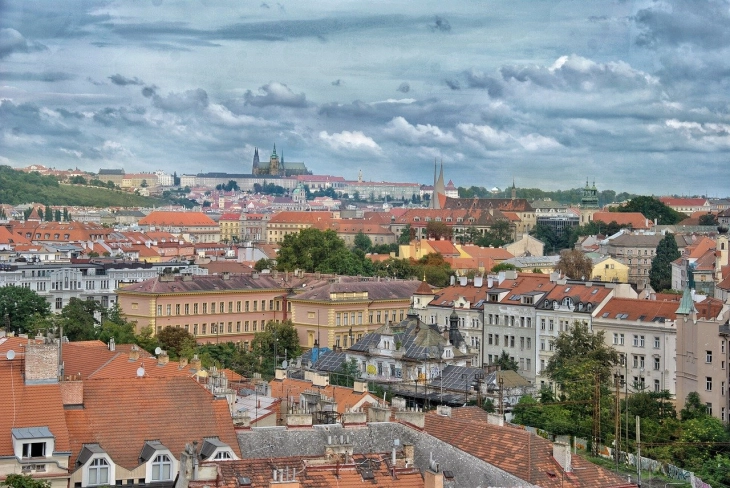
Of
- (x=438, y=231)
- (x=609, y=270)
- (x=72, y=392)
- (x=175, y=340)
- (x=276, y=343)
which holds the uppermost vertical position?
(x=438, y=231)

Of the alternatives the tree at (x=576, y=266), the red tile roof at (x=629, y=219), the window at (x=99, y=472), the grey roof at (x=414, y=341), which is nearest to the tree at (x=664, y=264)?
the tree at (x=576, y=266)

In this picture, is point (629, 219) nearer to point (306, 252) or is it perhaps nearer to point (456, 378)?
point (306, 252)

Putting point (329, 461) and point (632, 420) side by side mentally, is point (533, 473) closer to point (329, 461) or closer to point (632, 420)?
point (329, 461)

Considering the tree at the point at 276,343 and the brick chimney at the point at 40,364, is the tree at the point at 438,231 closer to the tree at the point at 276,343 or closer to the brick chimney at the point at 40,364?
the tree at the point at 276,343

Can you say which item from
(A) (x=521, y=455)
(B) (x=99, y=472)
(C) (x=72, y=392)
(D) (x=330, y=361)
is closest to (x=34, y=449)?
(B) (x=99, y=472)

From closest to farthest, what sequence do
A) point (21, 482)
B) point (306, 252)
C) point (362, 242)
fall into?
point (21, 482) < point (306, 252) < point (362, 242)

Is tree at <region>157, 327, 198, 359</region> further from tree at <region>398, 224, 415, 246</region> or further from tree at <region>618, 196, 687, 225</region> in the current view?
tree at <region>618, 196, 687, 225</region>

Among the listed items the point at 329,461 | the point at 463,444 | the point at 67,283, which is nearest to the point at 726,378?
the point at 463,444
